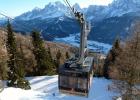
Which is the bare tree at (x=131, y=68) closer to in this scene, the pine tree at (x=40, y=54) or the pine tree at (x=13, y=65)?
the pine tree at (x=13, y=65)

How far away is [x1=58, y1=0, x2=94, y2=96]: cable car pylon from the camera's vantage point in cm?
1662

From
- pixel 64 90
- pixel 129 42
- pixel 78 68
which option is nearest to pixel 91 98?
pixel 129 42

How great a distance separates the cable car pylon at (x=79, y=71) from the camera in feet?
54.5

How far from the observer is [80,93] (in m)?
21.9

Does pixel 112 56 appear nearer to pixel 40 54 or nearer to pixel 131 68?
pixel 40 54

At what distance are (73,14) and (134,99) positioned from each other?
1052 inches

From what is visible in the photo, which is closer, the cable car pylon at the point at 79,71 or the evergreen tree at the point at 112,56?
the cable car pylon at the point at 79,71

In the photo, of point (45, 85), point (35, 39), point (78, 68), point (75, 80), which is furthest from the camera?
point (35, 39)

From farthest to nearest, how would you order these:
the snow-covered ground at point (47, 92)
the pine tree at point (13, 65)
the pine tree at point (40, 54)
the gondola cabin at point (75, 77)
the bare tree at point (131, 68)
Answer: the pine tree at point (40, 54) < the pine tree at point (13, 65) < the snow-covered ground at point (47, 92) < the bare tree at point (131, 68) < the gondola cabin at point (75, 77)

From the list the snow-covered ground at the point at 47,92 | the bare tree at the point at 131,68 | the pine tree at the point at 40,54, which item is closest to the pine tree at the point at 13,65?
the snow-covered ground at the point at 47,92

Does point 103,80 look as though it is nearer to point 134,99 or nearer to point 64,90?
point 134,99

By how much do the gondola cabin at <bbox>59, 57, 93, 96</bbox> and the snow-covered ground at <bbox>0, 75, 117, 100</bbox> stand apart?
28.1 meters

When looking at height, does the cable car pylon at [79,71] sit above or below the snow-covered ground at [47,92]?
above

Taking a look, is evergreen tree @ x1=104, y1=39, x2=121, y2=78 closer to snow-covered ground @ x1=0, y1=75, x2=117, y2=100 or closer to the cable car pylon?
snow-covered ground @ x1=0, y1=75, x2=117, y2=100
